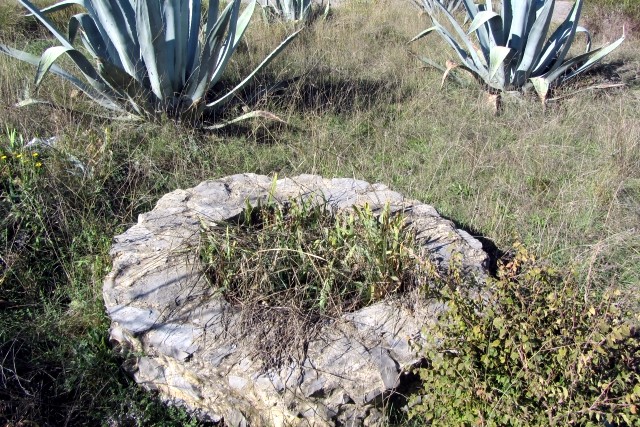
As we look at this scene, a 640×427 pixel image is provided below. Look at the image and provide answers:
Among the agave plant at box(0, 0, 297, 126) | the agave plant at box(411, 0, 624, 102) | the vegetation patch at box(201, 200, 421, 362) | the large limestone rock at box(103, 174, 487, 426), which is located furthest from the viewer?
the agave plant at box(411, 0, 624, 102)

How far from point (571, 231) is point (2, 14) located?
5.90 metres

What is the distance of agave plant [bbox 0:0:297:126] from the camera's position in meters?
4.07

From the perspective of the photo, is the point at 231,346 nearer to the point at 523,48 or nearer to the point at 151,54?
the point at 151,54

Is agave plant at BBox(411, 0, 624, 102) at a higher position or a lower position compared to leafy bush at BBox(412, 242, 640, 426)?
higher

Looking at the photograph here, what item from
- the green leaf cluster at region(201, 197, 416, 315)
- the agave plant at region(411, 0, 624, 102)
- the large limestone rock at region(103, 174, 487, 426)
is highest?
the agave plant at region(411, 0, 624, 102)

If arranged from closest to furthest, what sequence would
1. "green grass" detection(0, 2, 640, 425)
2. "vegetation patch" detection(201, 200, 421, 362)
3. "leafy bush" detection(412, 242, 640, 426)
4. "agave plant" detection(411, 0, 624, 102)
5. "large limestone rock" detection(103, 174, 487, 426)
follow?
"leafy bush" detection(412, 242, 640, 426) → "large limestone rock" detection(103, 174, 487, 426) → "vegetation patch" detection(201, 200, 421, 362) → "green grass" detection(0, 2, 640, 425) → "agave plant" detection(411, 0, 624, 102)

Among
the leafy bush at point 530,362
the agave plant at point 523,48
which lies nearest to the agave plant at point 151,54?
the agave plant at point 523,48

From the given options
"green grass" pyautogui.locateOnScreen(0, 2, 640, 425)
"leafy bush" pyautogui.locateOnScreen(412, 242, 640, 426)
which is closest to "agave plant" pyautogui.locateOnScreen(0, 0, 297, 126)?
"green grass" pyautogui.locateOnScreen(0, 2, 640, 425)

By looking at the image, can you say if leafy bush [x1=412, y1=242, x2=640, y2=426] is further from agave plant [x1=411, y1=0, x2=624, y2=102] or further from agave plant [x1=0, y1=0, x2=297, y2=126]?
agave plant [x1=411, y1=0, x2=624, y2=102]

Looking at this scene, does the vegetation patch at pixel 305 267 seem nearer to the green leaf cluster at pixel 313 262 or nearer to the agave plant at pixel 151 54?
the green leaf cluster at pixel 313 262

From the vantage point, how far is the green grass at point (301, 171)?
269cm

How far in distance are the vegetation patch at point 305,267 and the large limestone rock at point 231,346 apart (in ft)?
0.27

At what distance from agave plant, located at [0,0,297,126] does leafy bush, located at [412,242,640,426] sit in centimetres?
249

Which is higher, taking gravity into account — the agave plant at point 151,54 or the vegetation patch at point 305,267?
the agave plant at point 151,54
